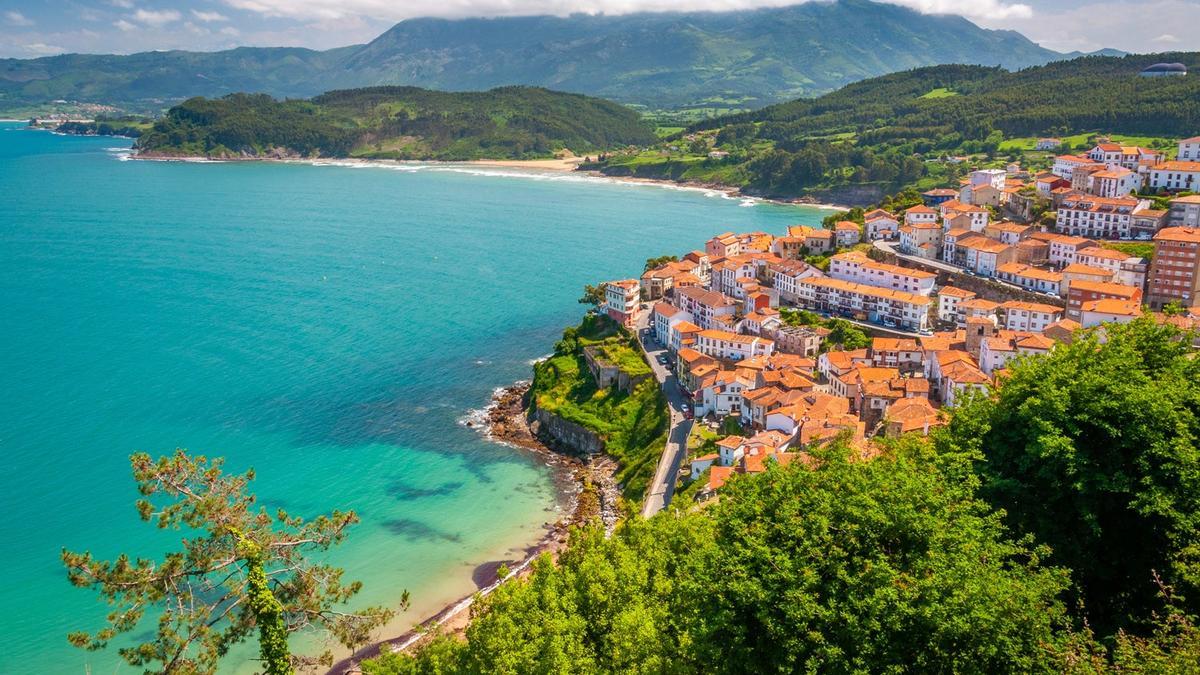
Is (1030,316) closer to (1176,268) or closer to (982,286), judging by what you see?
(982,286)

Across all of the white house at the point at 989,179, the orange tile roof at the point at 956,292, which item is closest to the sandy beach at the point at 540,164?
the white house at the point at 989,179

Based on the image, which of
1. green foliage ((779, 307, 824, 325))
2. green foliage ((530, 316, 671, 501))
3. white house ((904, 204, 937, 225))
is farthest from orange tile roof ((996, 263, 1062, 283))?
green foliage ((530, 316, 671, 501))

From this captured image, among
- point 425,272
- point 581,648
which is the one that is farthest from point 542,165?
point 581,648

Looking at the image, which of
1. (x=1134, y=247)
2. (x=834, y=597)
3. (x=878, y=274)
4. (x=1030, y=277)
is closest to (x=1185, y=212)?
(x=1134, y=247)

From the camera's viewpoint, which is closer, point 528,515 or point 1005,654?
point 1005,654

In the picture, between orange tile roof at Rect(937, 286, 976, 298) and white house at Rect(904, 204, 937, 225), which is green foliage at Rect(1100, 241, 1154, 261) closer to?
orange tile roof at Rect(937, 286, 976, 298)

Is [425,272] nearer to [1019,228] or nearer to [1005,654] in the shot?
[1019,228]
